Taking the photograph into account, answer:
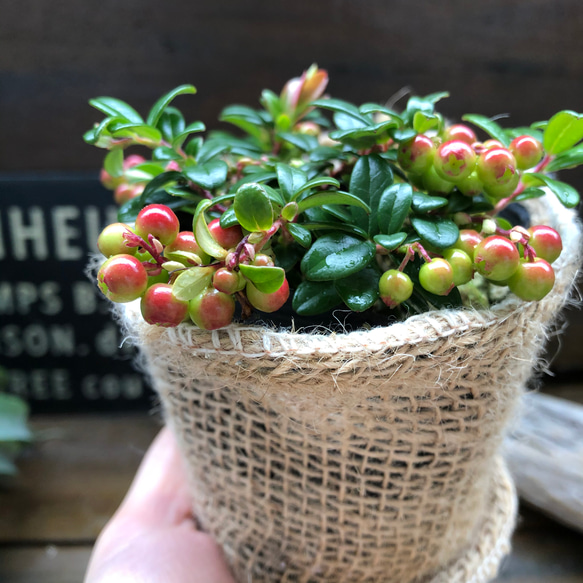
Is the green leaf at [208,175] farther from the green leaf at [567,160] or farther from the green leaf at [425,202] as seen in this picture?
the green leaf at [567,160]

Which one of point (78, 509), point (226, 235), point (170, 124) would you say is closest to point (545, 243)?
point (226, 235)

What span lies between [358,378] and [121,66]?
87cm

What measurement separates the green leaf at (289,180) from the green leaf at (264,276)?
86 mm

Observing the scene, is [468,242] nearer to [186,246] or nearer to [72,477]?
[186,246]

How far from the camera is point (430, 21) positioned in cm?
100

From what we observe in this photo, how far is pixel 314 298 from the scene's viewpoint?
1.46ft

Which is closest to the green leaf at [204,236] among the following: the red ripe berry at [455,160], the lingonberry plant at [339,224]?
the lingonberry plant at [339,224]

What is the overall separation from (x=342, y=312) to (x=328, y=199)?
105mm

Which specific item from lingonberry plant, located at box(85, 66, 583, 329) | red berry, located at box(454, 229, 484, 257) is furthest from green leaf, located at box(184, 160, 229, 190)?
red berry, located at box(454, 229, 484, 257)

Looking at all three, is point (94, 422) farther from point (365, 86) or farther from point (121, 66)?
point (365, 86)

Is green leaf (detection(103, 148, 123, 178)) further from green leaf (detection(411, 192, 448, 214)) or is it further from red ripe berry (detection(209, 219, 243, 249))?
green leaf (detection(411, 192, 448, 214))

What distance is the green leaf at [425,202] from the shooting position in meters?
0.46

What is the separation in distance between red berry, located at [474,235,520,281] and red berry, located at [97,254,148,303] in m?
0.26

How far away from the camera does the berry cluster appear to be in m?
0.38
